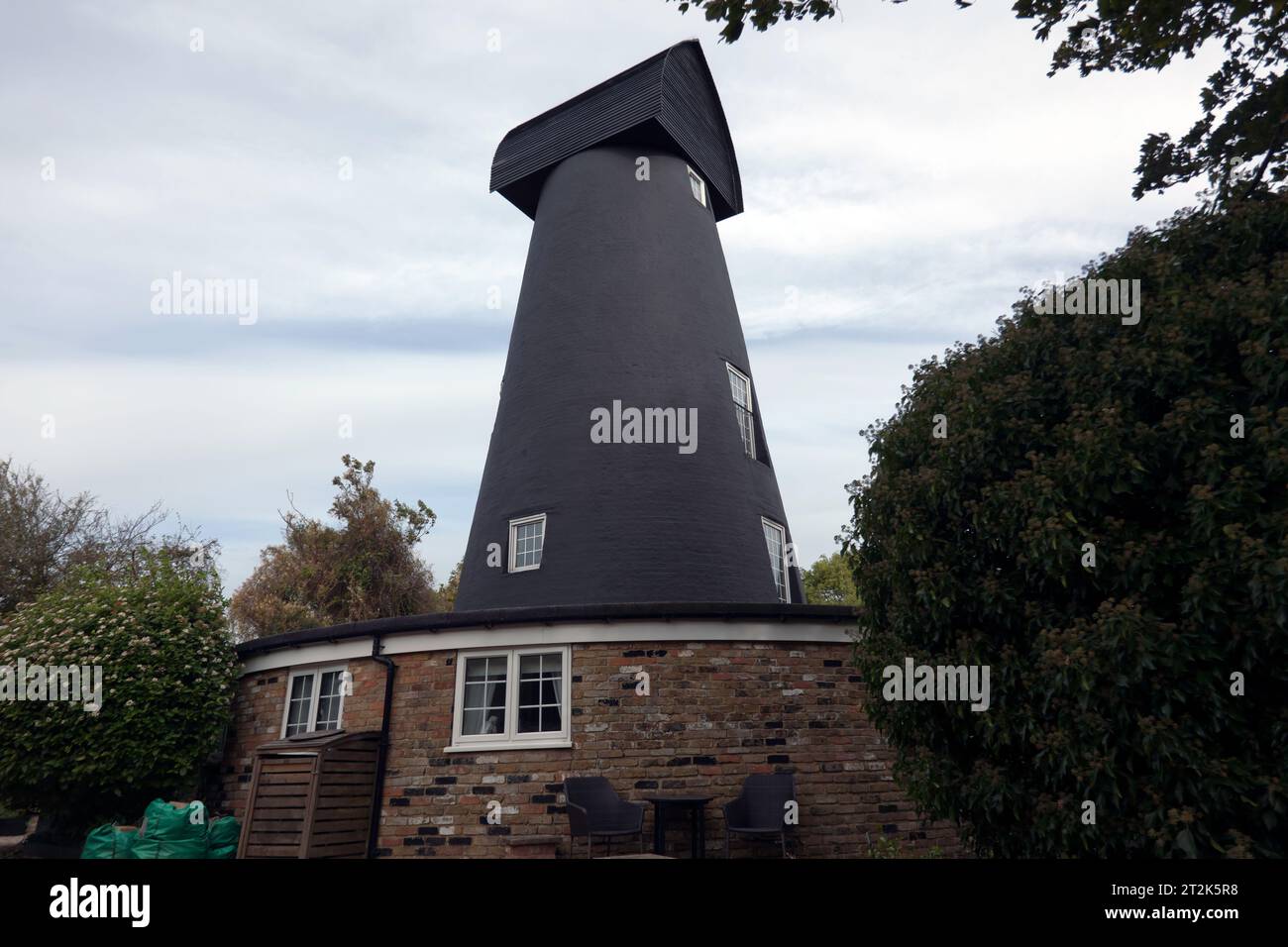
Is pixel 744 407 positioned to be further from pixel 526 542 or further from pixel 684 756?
pixel 684 756

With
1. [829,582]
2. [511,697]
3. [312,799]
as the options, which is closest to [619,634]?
[511,697]

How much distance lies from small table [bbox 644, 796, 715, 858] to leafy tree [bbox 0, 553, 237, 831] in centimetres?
652

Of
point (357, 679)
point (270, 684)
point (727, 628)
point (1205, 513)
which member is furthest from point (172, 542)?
point (1205, 513)

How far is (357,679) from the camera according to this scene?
34.6 feet

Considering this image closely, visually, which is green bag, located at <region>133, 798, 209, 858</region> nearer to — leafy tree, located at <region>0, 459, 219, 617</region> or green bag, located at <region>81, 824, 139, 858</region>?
green bag, located at <region>81, 824, 139, 858</region>

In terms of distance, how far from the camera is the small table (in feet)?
28.6

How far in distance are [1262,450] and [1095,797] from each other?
237 centimetres

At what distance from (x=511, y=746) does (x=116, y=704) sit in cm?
554

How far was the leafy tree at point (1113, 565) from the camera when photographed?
4.85 metres

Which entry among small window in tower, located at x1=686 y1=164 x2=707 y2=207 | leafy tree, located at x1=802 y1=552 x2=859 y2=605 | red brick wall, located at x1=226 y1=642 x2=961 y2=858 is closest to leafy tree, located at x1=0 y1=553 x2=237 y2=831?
red brick wall, located at x1=226 y1=642 x2=961 y2=858

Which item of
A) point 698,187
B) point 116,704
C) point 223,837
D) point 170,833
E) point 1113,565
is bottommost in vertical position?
point 223,837

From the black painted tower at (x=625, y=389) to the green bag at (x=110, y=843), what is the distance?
17.7 feet

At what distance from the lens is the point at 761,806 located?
8852mm

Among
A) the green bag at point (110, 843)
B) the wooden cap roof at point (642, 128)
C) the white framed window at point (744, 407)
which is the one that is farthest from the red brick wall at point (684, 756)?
the wooden cap roof at point (642, 128)
